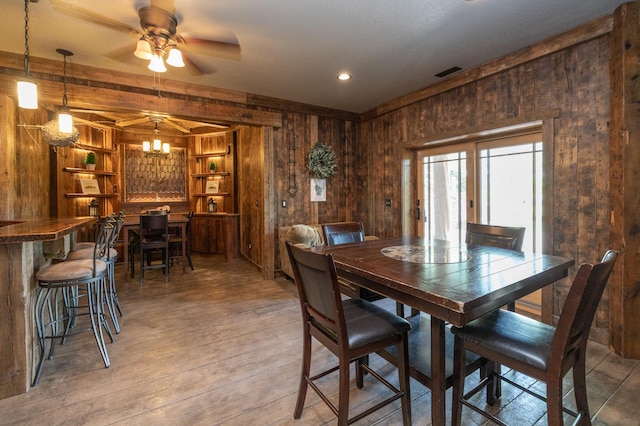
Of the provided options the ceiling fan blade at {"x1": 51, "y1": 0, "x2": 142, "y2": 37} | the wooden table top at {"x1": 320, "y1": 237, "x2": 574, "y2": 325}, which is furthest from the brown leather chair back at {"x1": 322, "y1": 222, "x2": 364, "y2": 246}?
the ceiling fan blade at {"x1": 51, "y1": 0, "x2": 142, "y2": 37}

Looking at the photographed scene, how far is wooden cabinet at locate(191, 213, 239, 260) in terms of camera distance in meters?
6.20

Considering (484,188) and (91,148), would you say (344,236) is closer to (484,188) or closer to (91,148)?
(484,188)

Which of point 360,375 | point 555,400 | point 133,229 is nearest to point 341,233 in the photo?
point 360,375

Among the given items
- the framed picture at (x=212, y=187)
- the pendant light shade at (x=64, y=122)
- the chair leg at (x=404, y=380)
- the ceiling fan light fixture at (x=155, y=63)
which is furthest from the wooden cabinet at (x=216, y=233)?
the chair leg at (x=404, y=380)

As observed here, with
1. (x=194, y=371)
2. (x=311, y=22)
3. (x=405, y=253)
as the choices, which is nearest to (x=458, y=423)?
(x=405, y=253)

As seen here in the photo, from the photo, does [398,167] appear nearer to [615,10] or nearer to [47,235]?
[615,10]

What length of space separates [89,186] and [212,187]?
7.28 ft

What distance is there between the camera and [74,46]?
114 inches

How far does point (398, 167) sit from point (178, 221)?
3755mm

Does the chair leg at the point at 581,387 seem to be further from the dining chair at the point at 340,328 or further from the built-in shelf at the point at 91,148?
the built-in shelf at the point at 91,148

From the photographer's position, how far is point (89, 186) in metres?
5.40

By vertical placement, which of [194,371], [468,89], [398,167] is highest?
[468,89]

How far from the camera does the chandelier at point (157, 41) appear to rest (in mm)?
2213

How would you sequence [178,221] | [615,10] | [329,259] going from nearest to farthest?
1. [329,259]
2. [615,10]
3. [178,221]
